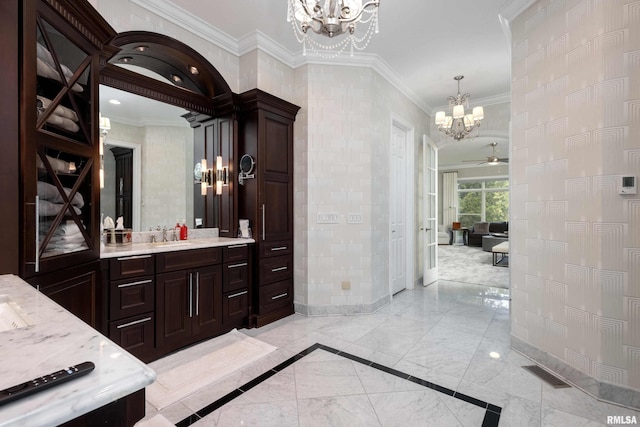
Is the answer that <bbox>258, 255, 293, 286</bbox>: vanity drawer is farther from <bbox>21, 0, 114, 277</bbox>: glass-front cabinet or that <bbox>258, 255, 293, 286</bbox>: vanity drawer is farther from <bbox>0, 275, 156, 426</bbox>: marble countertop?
<bbox>0, 275, 156, 426</bbox>: marble countertop

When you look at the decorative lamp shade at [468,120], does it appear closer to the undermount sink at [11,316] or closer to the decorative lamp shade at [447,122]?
the decorative lamp shade at [447,122]

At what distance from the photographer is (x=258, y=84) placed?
320cm

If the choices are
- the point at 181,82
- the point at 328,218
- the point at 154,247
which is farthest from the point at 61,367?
the point at 181,82

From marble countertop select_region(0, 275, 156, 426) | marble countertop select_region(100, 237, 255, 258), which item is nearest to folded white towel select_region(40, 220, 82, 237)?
marble countertop select_region(100, 237, 255, 258)

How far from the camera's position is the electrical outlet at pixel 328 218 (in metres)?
3.44

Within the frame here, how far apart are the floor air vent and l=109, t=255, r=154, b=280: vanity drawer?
118 inches

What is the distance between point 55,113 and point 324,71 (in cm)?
262

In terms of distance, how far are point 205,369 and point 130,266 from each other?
957 mm

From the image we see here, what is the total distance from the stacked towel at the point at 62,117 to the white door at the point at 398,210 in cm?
342

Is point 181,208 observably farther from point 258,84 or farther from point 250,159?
point 258,84

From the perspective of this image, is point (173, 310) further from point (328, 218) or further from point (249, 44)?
point (249, 44)

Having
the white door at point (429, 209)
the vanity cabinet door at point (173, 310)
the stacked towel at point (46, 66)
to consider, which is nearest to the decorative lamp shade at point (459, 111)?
the white door at point (429, 209)

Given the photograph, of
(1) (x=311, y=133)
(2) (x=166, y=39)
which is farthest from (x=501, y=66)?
(2) (x=166, y=39)

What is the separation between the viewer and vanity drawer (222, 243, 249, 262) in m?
2.89
